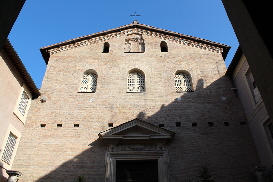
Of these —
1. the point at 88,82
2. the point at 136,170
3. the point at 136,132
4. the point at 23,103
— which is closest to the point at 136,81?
the point at 88,82

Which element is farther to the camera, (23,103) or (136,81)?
(136,81)

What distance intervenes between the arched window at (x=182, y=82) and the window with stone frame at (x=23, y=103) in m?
7.57

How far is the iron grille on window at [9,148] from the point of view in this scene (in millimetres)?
10696

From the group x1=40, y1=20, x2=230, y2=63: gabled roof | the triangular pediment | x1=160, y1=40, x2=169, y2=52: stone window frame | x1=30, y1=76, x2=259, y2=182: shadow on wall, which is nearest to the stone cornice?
the triangular pediment

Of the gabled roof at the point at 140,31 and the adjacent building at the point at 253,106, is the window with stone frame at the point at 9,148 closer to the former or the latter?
the gabled roof at the point at 140,31

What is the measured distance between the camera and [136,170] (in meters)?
11.3

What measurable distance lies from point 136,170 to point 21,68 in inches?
264

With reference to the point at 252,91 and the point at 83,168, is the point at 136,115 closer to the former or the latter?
the point at 83,168

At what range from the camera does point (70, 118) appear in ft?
41.5

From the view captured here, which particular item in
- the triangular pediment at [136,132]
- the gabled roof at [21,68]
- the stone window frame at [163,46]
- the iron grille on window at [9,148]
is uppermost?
the stone window frame at [163,46]

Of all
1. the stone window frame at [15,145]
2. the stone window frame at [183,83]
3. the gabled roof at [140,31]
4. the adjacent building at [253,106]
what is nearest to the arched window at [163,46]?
the gabled roof at [140,31]

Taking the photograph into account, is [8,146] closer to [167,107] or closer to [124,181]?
[124,181]

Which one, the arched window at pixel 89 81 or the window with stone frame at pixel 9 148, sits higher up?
the arched window at pixel 89 81

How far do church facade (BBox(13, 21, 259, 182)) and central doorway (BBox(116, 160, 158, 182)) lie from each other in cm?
4
